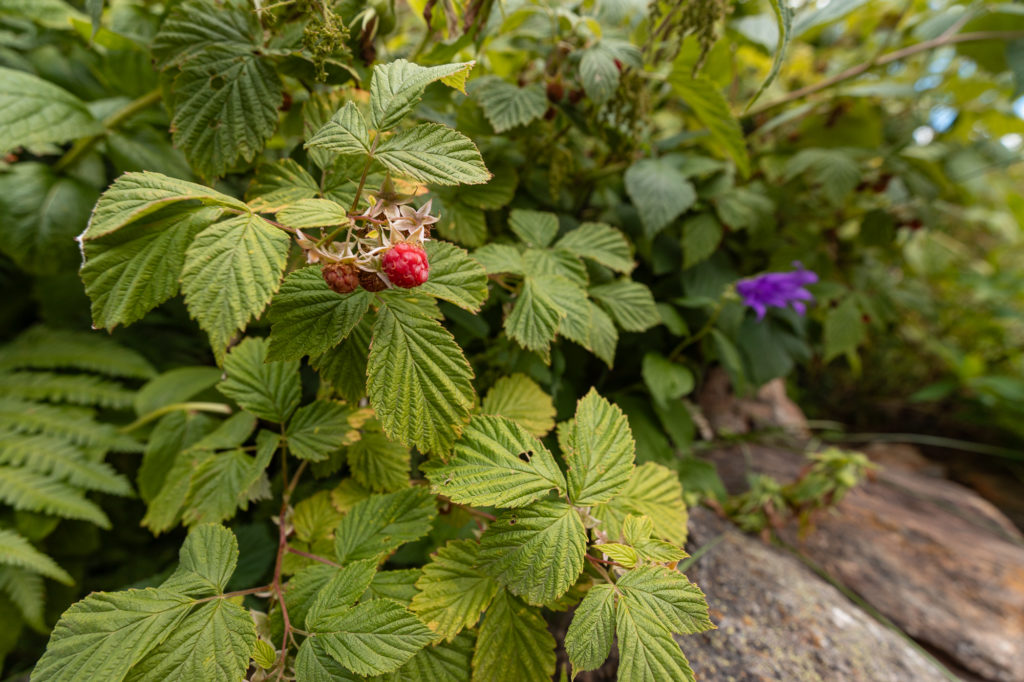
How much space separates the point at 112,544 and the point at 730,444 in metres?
1.99

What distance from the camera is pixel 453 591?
70cm

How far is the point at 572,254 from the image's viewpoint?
39.2 inches

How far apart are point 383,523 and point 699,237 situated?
1.10 m

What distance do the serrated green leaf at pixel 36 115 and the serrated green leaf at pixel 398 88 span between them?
2.83ft

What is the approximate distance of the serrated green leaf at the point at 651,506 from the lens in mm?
770

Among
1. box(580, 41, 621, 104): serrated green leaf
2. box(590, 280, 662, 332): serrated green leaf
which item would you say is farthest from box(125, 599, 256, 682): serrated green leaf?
box(580, 41, 621, 104): serrated green leaf

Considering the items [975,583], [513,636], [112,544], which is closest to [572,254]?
[513,636]

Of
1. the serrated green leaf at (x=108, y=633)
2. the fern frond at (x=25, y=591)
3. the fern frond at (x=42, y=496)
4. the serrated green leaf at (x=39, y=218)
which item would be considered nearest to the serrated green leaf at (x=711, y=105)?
the serrated green leaf at (x=108, y=633)

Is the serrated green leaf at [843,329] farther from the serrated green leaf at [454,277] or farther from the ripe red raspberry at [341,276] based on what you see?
the ripe red raspberry at [341,276]

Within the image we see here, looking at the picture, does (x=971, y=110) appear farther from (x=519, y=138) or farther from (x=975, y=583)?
(x=519, y=138)

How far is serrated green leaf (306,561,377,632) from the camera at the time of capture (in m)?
0.63

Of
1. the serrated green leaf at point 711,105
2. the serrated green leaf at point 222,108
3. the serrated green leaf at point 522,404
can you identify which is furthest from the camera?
the serrated green leaf at point 711,105

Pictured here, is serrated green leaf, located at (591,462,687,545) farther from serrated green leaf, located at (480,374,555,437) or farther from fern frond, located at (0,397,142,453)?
fern frond, located at (0,397,142,453)

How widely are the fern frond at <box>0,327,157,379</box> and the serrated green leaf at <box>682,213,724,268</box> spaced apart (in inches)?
57.4
